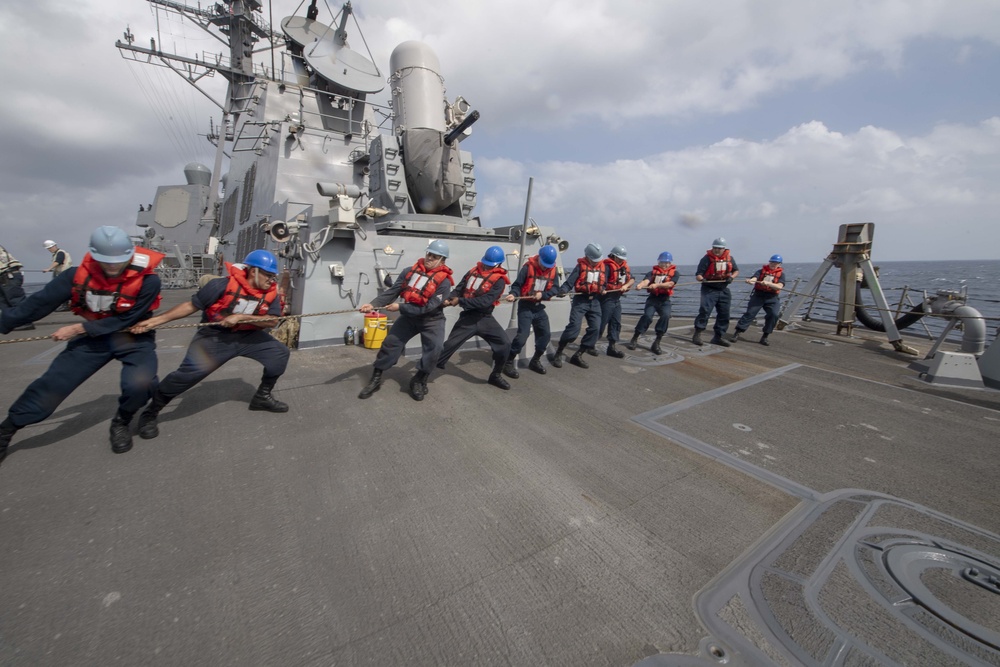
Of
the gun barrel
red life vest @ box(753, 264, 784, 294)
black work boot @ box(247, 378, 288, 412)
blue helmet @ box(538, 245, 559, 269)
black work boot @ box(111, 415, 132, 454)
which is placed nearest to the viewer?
black work boot @ box(111, 415, 132, 454)

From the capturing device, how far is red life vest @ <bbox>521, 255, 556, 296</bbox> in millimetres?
5164

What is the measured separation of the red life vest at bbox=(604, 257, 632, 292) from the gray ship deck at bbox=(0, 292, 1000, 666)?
2.31 metres

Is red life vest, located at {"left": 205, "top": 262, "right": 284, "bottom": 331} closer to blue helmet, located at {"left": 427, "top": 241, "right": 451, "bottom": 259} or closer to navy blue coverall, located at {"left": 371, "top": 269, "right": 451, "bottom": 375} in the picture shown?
navy blue coverall, located at {"left": 371, "top": 269, "right": 451, "bottom": 375}

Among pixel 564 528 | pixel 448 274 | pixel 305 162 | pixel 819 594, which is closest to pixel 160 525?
pixel 564 528

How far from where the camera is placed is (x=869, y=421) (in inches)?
163

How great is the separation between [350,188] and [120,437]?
4.10 m

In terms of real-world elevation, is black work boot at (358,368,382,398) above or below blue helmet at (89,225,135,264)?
below

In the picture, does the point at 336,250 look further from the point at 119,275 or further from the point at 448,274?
the point at 119,275

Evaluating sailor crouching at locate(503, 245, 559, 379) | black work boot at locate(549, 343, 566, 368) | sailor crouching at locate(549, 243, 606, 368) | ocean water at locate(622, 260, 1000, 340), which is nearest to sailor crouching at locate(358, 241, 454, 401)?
Result: sailor crouching at locate(503, 245, 559, 379)

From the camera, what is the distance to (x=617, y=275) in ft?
19.8

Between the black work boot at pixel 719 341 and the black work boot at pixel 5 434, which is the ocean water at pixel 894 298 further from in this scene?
the black work boot at pixel 5 434

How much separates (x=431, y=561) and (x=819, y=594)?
181 centimetres

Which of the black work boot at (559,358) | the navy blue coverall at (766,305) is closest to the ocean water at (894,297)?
the navy blue coverall at (766,305)

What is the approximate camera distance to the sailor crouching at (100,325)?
265 centimetres
